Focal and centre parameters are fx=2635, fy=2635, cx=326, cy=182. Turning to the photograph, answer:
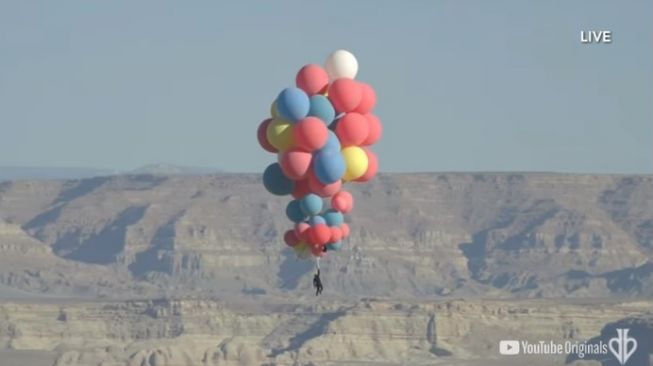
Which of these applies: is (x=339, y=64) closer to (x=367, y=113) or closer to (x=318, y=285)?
(x=367, y=113)

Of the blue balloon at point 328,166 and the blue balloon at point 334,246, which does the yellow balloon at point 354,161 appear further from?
the blue balloon at point 334,246

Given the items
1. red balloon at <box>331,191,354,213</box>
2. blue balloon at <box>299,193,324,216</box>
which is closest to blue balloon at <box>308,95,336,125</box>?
blue balloon at <box>299,193,324,216</box>

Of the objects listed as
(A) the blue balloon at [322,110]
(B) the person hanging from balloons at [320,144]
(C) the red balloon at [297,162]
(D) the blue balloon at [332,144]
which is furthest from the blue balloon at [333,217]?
(A) the blue balloon at [322,110]

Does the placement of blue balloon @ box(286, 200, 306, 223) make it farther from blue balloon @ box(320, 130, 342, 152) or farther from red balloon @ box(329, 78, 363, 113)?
red balloon @ box(329, 78, 363, 113)

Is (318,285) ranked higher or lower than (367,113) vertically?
lower

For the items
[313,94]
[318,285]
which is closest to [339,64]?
[313,94]
